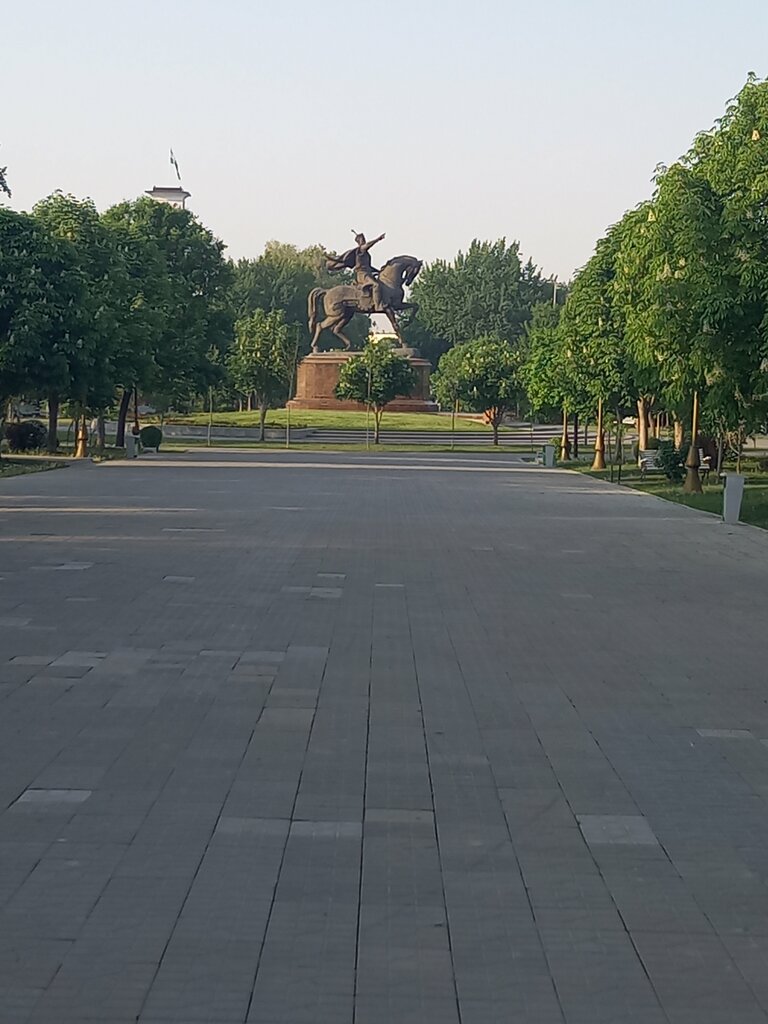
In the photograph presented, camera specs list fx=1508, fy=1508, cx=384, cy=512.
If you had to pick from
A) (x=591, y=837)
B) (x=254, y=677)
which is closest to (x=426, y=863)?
(x=591, y=837)

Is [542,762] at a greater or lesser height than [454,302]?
lesser

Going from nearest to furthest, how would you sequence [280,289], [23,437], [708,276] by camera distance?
[708,276], [23,437], [280,289]

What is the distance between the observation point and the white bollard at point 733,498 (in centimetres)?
2578

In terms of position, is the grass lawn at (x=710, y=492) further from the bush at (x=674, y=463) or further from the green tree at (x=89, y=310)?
the green tree at (x=89, y=310)

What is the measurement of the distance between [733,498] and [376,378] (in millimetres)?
52638

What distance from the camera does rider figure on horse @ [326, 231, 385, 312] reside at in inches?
3497

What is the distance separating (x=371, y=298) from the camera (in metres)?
88.9

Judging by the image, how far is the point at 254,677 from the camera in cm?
1009

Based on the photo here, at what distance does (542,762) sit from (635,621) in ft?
19.0

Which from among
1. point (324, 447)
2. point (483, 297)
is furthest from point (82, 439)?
point (483, 297)

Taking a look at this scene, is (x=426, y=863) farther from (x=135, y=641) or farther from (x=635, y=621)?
(x=635, y=621)

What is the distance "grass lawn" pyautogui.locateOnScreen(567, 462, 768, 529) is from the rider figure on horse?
3976 centimetres

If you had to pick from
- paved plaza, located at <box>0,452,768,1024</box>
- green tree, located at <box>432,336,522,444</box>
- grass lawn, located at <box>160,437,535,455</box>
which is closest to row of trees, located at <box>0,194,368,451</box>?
grass lawn, located at <box>160,437,535,455</box>

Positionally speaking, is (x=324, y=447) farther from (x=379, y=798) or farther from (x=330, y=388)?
(x=379, y=798)
